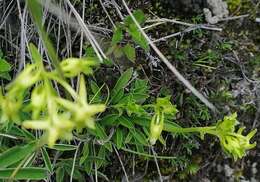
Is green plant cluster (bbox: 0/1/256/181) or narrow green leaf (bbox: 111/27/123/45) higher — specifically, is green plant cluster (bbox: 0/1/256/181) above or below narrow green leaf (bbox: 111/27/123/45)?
below

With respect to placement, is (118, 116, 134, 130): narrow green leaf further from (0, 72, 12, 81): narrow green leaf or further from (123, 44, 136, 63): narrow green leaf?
(0, 72, 12, 81): narrow green leaf

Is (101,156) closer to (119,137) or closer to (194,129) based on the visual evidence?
(119,137)

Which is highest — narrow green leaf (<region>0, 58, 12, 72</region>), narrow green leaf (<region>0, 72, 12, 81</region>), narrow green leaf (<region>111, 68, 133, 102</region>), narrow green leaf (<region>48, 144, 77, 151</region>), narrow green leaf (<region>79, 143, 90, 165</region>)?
narrow green leaf (<region>0, 58, 12, 72</region>)

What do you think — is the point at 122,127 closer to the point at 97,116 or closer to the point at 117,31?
the point at 97,116

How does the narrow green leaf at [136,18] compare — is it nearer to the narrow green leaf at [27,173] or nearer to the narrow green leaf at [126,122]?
the narrow green leaf at [126,122]

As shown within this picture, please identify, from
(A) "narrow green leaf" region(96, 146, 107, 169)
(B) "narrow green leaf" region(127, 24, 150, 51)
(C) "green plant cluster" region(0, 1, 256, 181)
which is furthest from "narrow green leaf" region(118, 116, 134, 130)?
(B) "narrow green leaf" region(127, 24, 150, 51)

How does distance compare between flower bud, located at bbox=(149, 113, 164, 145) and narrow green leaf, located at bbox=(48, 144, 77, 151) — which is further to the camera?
narrow green leaf, located at bbox=(48, 144, 77, 151)
